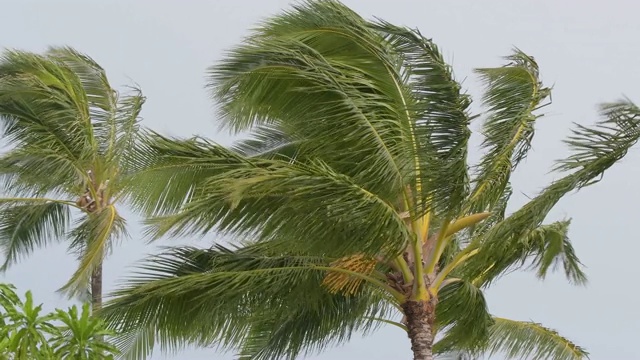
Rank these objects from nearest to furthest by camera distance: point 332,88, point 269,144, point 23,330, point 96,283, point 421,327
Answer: point 23,330, point 332,88, point 421,327, point 269,144, point 96,283

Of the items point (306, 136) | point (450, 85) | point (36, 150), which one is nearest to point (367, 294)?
point (306, 136)

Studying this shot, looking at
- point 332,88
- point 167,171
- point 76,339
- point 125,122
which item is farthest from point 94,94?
point 76,339

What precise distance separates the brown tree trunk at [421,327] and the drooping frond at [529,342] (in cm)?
271

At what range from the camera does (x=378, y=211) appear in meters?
11.1

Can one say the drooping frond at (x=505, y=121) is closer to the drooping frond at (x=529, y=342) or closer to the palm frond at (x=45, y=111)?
the drooping frond at (x=529, y=342)

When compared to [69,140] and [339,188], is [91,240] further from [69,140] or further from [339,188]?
[339,188]

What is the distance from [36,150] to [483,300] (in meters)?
6.76

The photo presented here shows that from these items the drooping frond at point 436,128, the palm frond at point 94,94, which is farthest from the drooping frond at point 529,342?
the palm frond at point 94,94

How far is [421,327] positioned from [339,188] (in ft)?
8.32

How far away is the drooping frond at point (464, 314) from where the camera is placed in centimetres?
1334

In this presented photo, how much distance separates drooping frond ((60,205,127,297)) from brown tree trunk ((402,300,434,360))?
478 centimetres

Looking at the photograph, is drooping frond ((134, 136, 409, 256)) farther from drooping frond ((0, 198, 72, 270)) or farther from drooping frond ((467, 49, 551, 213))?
drooping frond ((0, 198, 72, 270))

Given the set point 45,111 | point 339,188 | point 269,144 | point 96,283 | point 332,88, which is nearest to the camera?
point 339,188

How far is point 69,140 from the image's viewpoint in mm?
15922
